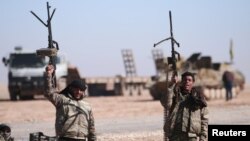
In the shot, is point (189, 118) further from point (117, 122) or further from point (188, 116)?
point (117, 122)

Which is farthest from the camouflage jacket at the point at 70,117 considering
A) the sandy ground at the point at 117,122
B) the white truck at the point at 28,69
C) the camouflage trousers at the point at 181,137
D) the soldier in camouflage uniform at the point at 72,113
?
the white truck at the point at 28,69

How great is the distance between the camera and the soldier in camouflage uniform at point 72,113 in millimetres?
6793

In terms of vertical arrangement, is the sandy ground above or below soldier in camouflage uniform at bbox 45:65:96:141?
below

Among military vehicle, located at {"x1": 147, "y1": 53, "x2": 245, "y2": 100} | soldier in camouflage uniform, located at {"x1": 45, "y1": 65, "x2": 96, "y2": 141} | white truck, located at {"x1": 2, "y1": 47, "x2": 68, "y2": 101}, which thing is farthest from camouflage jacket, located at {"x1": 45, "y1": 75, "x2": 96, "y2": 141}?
white truck, located at {"x1": 2, "y1": 47, "x2": 68, "y2": 101}

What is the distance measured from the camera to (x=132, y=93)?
42.9 metres

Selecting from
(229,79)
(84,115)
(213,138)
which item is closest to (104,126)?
(213,138)

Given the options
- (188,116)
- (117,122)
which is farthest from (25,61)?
(188,116)

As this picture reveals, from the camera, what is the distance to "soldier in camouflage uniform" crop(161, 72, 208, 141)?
685 centimetres

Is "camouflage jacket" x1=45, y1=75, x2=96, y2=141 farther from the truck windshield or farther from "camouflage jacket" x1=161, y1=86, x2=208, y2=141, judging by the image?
the truck windshield

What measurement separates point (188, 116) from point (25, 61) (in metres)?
24.4

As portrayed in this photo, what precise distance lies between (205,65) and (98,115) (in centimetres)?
1294

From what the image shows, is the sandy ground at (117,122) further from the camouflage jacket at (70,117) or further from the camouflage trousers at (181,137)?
the camouflage jacket at (70,117)

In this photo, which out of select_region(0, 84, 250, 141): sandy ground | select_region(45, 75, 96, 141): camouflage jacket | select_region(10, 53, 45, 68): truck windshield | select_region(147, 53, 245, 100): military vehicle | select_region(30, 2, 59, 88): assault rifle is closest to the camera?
select_region(45, 75, 96, 141): camouflage jacket

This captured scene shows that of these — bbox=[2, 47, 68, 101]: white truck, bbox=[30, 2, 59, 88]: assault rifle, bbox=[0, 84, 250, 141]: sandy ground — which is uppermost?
bbox=[30, 2, 59, 88]: assault rifle
